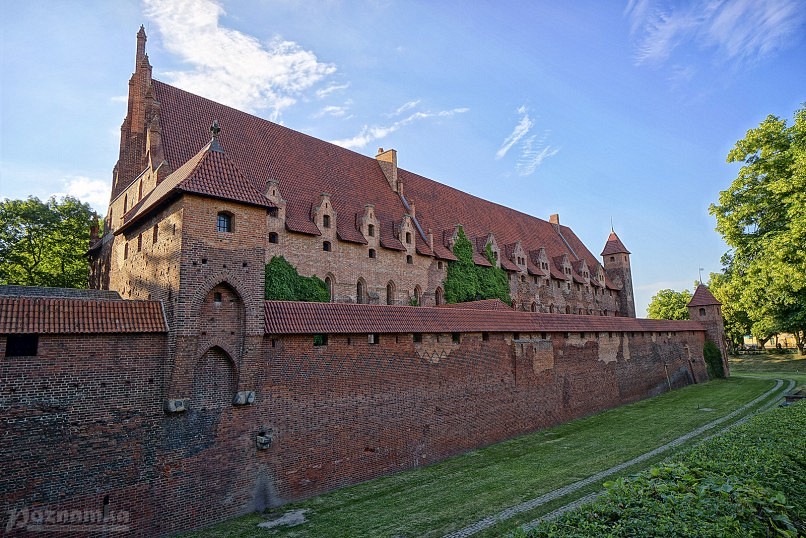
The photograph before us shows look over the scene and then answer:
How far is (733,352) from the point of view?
6088cm

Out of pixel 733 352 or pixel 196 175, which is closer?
pixel 196 175

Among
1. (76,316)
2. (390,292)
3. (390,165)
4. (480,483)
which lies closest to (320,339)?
(76,316)

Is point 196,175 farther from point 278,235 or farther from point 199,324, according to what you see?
point 278,235

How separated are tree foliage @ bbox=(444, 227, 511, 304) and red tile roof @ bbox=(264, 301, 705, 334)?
7.46 meters

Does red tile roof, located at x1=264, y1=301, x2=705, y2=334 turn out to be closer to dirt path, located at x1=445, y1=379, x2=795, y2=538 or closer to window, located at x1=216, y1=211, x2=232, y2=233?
window, located at x1=216, y1=211, x2=232, y2=233

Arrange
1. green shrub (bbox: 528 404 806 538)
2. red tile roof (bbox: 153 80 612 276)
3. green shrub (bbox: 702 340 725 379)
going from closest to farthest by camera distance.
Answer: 1. green shrub (bbox: 528 404 806 538)
2. red tile roof (bbox: 153 80 612 276)
3. green shrub (bbox: 702 340 725 379)

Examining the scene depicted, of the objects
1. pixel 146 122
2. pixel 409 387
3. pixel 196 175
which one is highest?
pixel 146 122

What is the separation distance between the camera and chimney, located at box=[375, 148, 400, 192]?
30.7 m

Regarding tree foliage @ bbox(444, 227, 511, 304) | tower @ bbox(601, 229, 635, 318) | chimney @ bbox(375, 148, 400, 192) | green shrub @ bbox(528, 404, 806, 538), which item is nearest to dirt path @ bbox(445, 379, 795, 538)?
green shrub @ bbox(528, 404, 806, 538)

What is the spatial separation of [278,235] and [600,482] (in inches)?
596

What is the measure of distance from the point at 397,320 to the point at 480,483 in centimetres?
528

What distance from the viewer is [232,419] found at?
11.9m

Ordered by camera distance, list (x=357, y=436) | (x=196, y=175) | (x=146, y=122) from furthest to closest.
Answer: (x=146, y=122)
(x=357, y=436)
(x=196, y=175)

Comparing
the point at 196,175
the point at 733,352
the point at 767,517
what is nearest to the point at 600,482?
the point at 767,517
